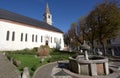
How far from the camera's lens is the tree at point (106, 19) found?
64.0ft

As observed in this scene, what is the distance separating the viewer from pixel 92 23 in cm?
2261

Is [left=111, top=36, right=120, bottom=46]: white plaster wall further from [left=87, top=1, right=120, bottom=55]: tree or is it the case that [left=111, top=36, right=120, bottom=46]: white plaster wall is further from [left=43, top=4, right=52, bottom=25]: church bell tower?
[left=43, top=4, right=52, bottom=25]: church bell tower

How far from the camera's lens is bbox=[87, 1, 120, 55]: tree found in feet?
64.0

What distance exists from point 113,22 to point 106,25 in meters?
1.37

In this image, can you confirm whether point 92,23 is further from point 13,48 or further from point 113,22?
point 13,48

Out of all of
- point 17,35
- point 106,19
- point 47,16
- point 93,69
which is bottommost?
point 93,69

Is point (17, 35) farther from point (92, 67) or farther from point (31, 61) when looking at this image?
point (92, 67)

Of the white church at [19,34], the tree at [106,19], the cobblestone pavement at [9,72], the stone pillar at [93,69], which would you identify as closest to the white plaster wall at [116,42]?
the tree at [106,19]

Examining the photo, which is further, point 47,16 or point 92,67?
→ point 47,16

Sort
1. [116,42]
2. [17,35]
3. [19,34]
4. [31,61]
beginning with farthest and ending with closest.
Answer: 1. [116,42]
2. [19,34]
3. [17,35]
4. [31,61]

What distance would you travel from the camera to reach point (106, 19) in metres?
20.3

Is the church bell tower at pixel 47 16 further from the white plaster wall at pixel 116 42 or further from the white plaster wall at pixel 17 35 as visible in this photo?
the white plaster wall at pixel 116 42

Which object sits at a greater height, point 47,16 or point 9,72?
point 47,16

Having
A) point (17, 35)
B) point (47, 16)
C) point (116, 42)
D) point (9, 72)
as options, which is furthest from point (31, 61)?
point (47, 16)
